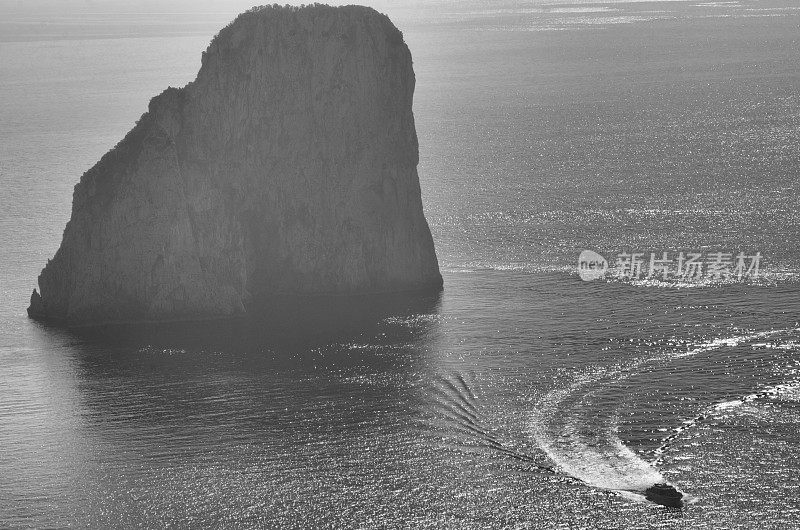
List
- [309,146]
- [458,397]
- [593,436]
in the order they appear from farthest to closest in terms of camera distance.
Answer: [309,146] → [458,397] → [593,436]

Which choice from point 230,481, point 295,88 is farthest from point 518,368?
point 295,88

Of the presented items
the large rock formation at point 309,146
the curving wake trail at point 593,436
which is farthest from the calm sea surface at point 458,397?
the large rock formation at point 309,146

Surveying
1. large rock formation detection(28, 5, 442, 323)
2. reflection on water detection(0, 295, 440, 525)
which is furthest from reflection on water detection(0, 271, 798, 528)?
large rock formation detection(28, 5, 442, 323)

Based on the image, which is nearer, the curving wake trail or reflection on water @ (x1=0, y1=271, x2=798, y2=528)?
reflection on water @ (x1=0, y1=271, x2=798, y2=528)

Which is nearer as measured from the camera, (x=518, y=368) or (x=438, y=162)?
(x=518, y=368)

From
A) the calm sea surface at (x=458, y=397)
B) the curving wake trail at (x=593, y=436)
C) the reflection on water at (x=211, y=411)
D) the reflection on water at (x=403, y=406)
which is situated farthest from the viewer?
the reflection on water at (x=211, y=411)

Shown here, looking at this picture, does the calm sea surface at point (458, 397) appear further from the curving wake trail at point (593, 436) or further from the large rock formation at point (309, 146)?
the large rock formation at point (309, 146)

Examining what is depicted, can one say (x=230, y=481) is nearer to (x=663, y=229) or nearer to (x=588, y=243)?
(x=588, y=243)

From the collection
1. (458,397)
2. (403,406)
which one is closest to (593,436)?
(458,397)

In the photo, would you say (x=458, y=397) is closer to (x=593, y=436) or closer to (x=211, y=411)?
(x=593, y=436)

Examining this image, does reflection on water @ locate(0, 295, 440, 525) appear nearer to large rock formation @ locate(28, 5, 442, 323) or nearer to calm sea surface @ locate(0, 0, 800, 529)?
calm sea surface @ locate(0, 0, 800, 529)

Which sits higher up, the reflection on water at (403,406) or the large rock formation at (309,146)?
the large rock formation at (309,146)
